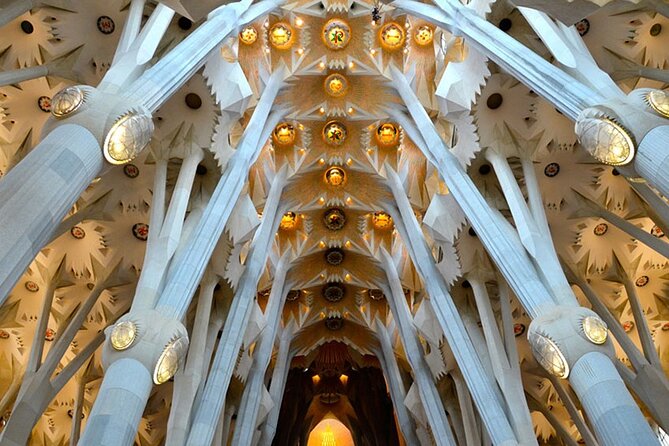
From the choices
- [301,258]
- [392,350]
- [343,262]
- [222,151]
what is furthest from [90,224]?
[392,350]

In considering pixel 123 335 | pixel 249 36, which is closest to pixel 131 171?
pixel 249 36

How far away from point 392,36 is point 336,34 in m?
1.65

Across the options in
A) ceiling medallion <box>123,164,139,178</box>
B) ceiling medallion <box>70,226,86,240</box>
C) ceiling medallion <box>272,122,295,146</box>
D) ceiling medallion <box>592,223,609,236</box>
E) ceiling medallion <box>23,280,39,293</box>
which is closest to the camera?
ceiling medallion <box>123,164,139,178</box>

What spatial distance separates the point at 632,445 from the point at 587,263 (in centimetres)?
936

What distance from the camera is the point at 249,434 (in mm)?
16531

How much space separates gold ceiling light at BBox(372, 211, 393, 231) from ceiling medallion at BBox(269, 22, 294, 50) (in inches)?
268

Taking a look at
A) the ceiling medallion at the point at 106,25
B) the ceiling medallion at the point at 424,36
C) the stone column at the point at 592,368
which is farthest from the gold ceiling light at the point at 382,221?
the stone column at the point at 592,368

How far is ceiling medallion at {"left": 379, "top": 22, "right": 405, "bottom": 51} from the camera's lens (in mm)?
18453

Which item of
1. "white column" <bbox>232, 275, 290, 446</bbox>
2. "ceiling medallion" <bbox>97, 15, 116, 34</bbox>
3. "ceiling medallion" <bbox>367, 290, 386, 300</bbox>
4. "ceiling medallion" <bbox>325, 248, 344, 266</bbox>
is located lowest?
"white column" <bbox>232, 275, 290, 446</bbox>

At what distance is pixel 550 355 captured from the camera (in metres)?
9.11

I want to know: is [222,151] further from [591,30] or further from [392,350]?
[392,350]

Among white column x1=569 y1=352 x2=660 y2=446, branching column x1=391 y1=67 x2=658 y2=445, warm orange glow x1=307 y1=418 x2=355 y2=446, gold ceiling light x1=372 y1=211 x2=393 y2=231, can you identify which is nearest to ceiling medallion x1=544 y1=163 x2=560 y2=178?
branching column x1=391 y1=67 x2=658 y2=445

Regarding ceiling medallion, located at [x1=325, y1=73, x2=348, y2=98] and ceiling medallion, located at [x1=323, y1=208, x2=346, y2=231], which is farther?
ceiling medallion, located at [x1=323, y1=208, x2=346, y2=231]

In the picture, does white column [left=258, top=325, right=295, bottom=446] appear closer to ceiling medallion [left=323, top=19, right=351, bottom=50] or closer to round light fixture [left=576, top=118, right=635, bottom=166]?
ceiling medallion [left=323, top=19, right=351, bottom=50]
